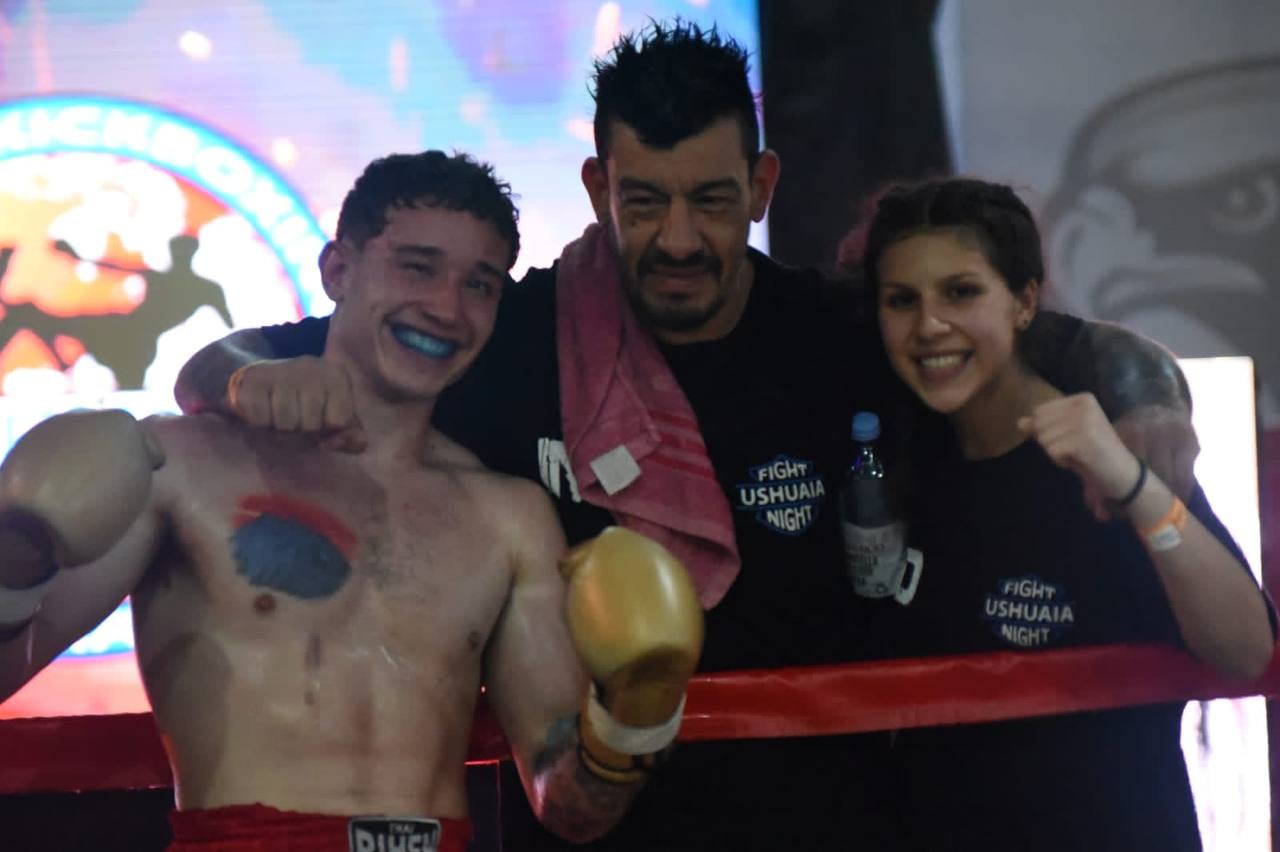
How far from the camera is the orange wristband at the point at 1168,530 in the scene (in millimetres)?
1215

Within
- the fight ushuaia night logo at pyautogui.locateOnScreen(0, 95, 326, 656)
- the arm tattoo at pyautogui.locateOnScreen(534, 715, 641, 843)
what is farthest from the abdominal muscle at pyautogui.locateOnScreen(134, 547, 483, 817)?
the fight ushuaia night logo at pyautogui.locateOnScreen(0, 95, 326, 656)

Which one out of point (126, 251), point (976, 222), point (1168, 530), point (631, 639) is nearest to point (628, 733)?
point (631, 639)

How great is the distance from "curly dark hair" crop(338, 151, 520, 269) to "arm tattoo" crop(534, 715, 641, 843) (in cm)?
53

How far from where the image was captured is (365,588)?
1.26 m

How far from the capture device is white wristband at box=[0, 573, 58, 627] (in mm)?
1045

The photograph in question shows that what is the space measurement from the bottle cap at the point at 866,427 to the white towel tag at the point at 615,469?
247 mm

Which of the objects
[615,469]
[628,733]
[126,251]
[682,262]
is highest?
[126,251]

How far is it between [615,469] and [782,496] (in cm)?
19

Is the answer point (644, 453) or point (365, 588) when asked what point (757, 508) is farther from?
point (365, 588)

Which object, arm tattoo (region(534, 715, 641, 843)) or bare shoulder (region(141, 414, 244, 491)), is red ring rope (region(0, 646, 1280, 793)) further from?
bare shoulder (region(141, 414, 244, 491))

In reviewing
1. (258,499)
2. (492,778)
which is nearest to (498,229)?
(258,499)

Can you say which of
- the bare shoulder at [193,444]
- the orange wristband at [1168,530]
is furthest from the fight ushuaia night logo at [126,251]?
the orange wristband at [1168,530]

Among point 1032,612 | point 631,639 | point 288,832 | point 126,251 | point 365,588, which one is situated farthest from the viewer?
point 126,251

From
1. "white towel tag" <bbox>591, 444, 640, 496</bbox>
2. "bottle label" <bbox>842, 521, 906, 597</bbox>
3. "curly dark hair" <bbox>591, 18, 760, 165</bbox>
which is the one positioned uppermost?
"curly dark hair" <bbox>591, 18, 760, 165</bbox>
